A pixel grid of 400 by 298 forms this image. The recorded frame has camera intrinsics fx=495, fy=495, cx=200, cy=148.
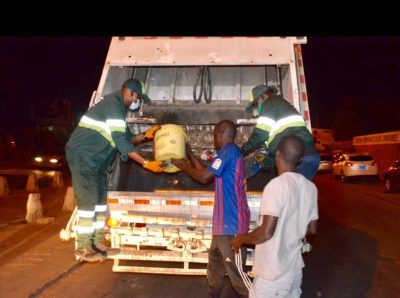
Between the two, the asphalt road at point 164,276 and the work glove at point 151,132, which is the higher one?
the work glove at point 151,132

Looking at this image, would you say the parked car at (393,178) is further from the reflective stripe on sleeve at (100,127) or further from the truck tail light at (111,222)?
the reflective stripe on sleeve at (100,127)

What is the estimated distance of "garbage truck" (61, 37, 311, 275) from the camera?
197 inches

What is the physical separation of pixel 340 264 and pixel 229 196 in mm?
3222

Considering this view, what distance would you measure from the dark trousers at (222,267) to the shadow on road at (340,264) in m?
1.52

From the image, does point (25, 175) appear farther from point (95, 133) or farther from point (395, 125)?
point (395, 125)

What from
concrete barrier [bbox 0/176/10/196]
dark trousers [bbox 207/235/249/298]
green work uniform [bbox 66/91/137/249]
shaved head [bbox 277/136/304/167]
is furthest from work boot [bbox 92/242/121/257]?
concrete barrier [bbox 0/176/10/196]

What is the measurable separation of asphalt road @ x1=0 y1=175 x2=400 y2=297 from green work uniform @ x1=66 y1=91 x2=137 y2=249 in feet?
2.99

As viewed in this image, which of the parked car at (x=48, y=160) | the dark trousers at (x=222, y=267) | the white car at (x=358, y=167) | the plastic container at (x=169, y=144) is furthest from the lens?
the parked car at (x=48, y=160)

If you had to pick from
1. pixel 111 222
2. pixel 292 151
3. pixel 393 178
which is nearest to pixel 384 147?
pixel 393 178

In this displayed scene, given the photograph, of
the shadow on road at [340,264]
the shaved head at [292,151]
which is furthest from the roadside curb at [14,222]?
the shaved head at [292,151]

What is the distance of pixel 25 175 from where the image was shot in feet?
64.7

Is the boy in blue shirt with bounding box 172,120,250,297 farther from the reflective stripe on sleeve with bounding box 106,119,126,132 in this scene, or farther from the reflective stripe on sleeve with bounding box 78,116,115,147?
the reflective stripe on sleeve with bounding box 78,116,115,147

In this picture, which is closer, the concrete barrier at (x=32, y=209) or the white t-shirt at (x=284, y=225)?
the white t-shirt at (x=284, y=225)

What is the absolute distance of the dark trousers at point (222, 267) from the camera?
3.95 metres
